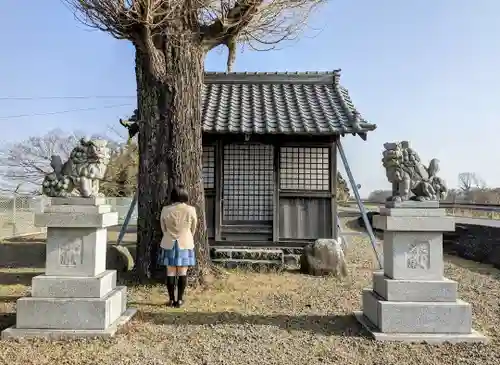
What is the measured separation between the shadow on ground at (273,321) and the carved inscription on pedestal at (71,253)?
3.93 ft

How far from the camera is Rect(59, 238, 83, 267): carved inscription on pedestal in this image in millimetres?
4945

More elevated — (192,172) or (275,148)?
(275,148)

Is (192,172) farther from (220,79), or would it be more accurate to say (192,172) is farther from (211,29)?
(220,79)

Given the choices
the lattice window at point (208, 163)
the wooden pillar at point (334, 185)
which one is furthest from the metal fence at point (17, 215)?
the wooden pillar at point (334, 185)

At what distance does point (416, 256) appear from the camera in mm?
4934

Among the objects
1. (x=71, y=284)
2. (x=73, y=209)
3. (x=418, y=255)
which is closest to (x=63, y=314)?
(x=71, y=284)

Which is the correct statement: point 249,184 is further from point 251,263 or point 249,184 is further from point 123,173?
point 123,173

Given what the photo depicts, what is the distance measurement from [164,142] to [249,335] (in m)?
3.87

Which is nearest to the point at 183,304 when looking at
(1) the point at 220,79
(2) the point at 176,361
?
(2) the point at 176,361

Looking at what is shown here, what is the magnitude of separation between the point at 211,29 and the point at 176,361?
5.93m

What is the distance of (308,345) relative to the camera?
14.8ft

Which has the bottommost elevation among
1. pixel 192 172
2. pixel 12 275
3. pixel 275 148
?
pixel 12 275

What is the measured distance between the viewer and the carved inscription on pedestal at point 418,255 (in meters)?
4.92

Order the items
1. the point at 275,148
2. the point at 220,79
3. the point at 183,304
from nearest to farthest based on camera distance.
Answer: the point at 183,304, the point at 275,148, the point at 220,79
